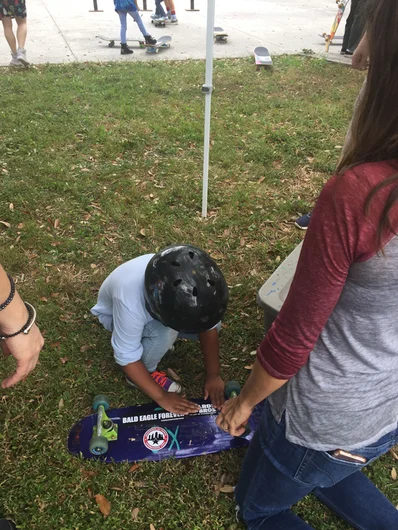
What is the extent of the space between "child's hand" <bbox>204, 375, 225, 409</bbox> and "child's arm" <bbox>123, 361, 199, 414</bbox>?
0.12 meters

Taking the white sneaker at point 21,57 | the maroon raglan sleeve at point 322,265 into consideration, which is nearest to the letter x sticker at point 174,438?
the maroon raglan sleeve at point 322,265

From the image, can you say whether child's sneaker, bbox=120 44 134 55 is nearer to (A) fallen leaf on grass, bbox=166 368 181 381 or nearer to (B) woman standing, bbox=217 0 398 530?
(A) fallen leaf on grass, bbox=166 368 181 381

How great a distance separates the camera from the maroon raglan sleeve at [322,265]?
3.13ft

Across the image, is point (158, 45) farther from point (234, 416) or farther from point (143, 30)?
point (234, 416)

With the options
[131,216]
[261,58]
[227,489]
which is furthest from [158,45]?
[227,489]

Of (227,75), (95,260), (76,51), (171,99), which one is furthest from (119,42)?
(95,260)

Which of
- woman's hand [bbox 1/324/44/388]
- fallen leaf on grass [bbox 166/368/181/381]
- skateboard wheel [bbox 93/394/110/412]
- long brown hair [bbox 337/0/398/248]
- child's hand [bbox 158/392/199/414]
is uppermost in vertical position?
long brown hair [bbox 337/0/398/248]

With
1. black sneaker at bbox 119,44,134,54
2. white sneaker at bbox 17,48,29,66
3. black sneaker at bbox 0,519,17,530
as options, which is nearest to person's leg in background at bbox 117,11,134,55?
black sneaker at bbox 119,44,134,54

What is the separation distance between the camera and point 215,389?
262cm

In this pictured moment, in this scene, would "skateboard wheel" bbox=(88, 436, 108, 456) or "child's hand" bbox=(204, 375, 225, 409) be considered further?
"child's hand" bbox=(204, 375, 225, 409)

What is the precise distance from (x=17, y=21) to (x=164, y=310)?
7.67 meters

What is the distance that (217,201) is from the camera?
4.38m

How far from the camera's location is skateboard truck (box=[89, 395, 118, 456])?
2291mm

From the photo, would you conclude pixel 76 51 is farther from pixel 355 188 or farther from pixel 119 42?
pixel 355 188
